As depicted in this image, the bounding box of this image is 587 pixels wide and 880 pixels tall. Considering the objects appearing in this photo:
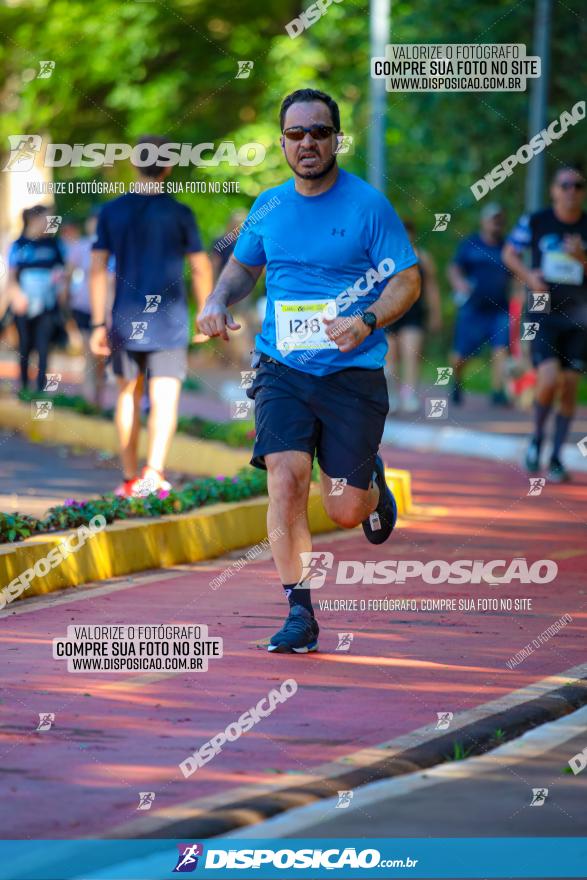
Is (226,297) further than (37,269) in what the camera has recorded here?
No

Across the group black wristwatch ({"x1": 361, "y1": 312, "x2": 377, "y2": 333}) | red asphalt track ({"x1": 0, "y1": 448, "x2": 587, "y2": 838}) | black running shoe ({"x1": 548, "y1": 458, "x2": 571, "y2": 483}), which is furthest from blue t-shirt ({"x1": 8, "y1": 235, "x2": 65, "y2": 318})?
black wristwatch ({"x1": 361, "y1": 312, "x2": 377, "y2": 333})

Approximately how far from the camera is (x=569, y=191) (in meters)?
13.2

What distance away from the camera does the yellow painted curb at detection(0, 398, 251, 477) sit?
13928mm

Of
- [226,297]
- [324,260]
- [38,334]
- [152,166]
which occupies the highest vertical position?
[152,166]

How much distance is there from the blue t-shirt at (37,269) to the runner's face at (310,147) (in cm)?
1145

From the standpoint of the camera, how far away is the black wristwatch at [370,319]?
711 centimetres

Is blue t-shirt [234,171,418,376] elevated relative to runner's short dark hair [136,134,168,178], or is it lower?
lower

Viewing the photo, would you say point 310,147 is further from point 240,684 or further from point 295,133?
point 240,684

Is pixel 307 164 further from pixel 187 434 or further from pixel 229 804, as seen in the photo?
pixel 187 434

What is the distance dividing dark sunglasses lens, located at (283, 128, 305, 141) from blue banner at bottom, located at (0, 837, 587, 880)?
3.18 m

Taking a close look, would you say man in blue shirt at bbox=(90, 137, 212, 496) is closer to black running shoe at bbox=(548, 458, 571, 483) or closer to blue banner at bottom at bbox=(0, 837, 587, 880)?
black running shoe at bbox=(548, 458, 571, 483)

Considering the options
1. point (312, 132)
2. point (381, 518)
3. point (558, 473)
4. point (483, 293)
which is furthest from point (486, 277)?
point (312, 132)

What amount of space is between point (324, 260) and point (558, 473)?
6898 mm

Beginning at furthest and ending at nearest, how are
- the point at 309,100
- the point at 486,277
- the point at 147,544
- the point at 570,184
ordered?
the point at 486,277
the point at 570,184
the point at 147,544
the point at 309,100
